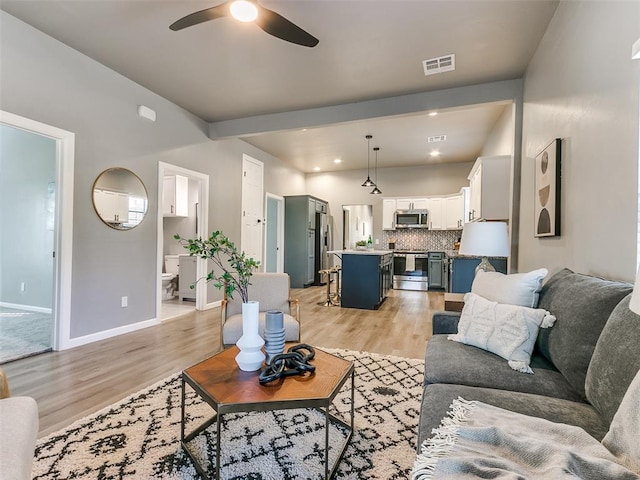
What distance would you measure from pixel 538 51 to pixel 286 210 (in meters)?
5.49

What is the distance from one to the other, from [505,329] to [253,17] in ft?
8.19

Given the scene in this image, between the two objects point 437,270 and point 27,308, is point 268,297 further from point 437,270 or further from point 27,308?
point 437,270

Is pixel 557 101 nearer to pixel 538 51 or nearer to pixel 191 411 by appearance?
pixel 538 51

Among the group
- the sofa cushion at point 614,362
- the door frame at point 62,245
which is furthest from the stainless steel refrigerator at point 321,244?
the sofa cushion at point 614,362

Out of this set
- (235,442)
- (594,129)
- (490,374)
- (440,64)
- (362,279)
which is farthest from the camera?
(362,279)

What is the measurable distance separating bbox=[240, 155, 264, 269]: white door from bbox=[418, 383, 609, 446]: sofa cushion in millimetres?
4880

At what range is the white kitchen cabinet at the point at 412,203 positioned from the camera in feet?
24.7

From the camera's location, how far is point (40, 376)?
248 centimetres

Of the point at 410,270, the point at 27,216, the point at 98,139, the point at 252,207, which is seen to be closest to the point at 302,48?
the point at 98,139

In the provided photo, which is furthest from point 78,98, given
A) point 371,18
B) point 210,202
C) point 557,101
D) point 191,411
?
point 557,101

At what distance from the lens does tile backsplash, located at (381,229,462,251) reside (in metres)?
7.68

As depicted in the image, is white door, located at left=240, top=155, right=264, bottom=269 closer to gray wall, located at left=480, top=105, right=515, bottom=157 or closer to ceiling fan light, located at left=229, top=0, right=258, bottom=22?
ceiling fan light, located at left=229, top=0, right=258, bottom=22

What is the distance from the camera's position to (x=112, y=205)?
3533 mm

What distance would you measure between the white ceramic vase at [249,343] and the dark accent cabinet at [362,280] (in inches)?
145
